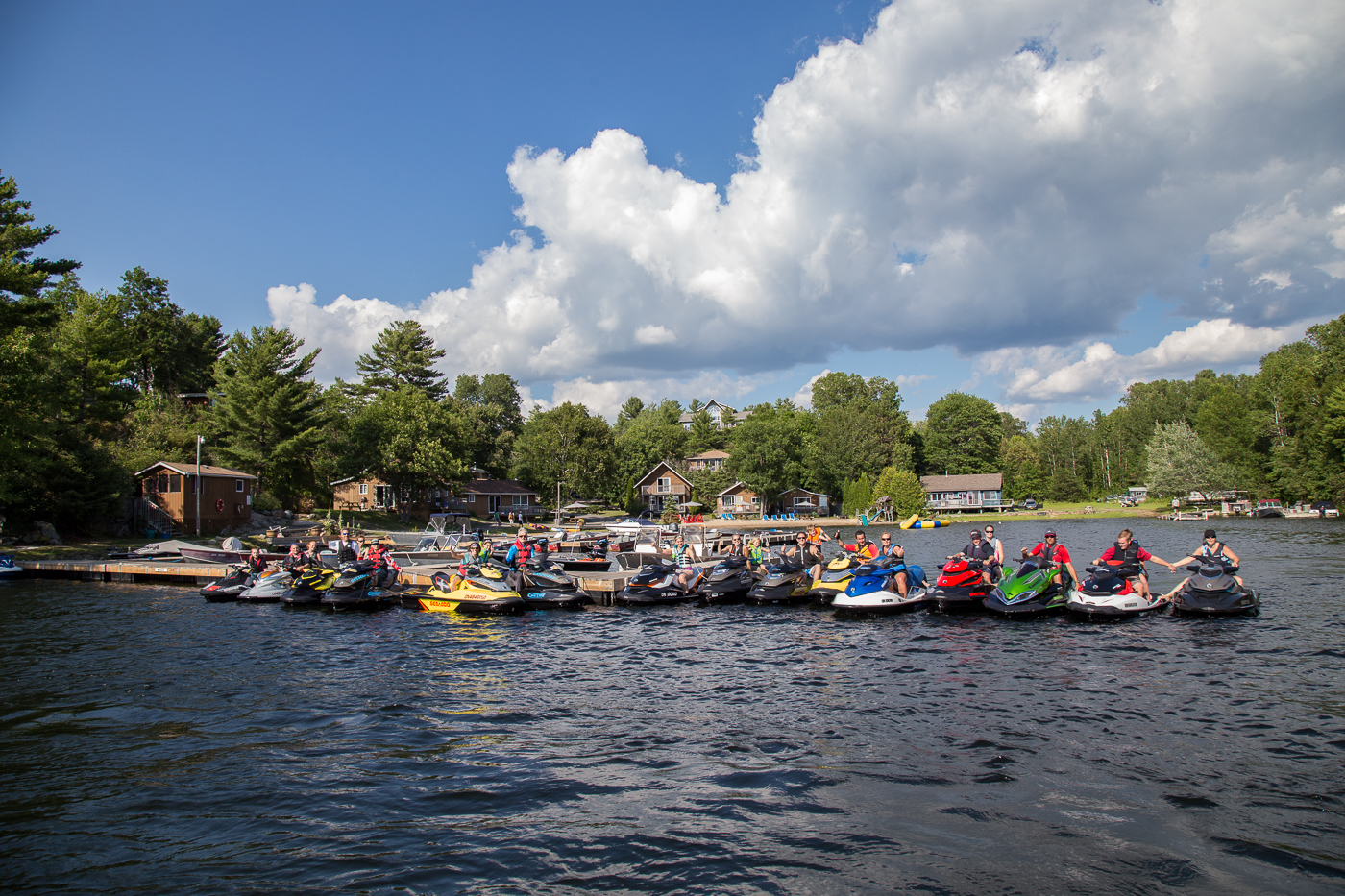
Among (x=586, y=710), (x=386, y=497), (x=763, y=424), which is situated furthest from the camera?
(x=763, y=424)

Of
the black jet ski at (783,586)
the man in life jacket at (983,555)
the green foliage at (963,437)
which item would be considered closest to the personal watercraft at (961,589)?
the man in life jacket at (983,555)

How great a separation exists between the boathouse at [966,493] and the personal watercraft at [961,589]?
2720 inches

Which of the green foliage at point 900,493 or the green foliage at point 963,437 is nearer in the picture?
the green foliage at point 900,493

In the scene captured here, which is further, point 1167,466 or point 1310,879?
point 1167,466

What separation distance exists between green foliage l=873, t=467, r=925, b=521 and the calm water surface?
62.1 m

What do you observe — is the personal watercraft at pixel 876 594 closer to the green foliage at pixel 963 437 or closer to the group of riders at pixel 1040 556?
the group of riders at pixel 1040 556

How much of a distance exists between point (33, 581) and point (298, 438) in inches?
867

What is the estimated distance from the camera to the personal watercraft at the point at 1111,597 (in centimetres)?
1798

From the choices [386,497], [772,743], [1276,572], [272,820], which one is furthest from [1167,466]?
[272,820]

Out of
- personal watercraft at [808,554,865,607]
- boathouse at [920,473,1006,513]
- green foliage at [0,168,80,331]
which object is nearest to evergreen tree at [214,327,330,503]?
green foliage at [0,168,80,331]

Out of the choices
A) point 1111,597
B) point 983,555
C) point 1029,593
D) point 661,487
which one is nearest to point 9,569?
point 983,555

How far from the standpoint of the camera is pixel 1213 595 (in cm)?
1772

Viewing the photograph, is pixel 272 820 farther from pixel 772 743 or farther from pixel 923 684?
pixel 923 684

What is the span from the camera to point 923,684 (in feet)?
41.7
